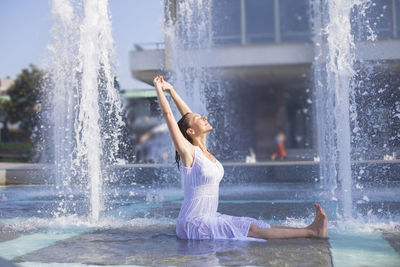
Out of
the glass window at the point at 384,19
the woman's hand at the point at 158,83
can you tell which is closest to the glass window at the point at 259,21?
the glass window at the point at 384,19

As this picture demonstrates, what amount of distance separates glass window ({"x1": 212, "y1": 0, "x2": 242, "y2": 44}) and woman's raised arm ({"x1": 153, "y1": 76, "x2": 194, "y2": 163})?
16905 mm

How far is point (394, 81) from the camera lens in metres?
19.8

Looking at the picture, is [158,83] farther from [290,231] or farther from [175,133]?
[290,231]

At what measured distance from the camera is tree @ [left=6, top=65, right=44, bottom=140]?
2497 centimetres

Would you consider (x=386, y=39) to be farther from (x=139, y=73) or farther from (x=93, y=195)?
(x=93, y=195)

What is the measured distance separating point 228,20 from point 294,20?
9.09 feet

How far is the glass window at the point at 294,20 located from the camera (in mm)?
19641

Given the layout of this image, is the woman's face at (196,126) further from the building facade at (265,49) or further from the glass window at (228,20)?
the glass window at (228,20)

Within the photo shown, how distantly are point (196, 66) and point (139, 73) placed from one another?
397 cm

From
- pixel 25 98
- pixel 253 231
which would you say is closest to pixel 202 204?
pixel 253 231

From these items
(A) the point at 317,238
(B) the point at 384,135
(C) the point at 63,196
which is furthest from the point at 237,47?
(A) the point at 317,238

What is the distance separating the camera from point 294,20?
20.0m

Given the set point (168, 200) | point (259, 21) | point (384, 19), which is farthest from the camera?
point (259, 21)

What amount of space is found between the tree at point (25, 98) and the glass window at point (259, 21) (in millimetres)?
11422
